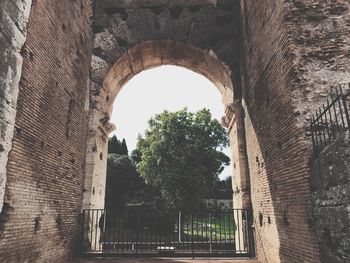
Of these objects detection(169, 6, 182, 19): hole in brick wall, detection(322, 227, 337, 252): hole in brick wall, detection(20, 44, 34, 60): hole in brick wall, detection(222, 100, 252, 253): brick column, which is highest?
detection(169, 6, 182, 19): hole in brick wall

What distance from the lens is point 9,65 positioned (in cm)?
506

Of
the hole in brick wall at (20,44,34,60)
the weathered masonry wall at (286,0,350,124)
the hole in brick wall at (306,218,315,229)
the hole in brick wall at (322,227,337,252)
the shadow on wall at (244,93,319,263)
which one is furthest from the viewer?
the hole in brick wall at (20,44,34,60)

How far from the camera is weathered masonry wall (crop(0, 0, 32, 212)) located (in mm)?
4816

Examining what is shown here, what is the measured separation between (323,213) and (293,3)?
3.86m

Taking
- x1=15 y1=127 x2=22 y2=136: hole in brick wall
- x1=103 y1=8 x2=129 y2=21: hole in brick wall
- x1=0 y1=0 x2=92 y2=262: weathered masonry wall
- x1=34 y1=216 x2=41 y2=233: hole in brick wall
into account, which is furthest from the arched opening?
x1=15 y1=127 x2=22 y2=136: hole in brick wall

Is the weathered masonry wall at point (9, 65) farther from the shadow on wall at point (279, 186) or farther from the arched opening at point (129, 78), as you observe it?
the shadow on wall at point (279, 186)

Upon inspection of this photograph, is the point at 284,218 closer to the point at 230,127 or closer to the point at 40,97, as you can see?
the point at 230,127

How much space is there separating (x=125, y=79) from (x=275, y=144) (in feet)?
21.4

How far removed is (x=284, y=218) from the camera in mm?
5891

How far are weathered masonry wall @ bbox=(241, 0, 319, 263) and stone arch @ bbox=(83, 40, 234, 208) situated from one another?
1.72 m

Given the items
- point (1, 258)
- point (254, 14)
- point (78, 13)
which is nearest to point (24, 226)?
point (1, 258)

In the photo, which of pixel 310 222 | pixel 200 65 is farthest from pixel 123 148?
pixel 310 222

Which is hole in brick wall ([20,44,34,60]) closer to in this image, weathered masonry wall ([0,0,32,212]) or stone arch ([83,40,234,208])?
weathered masonry wall ([0,0,32,212])

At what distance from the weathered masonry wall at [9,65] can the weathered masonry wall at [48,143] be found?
0.19 meters
